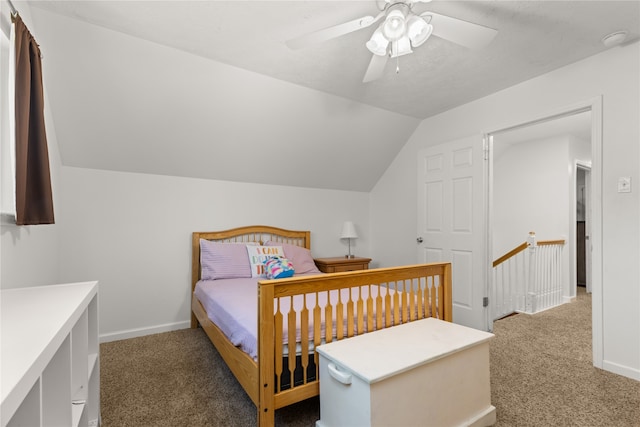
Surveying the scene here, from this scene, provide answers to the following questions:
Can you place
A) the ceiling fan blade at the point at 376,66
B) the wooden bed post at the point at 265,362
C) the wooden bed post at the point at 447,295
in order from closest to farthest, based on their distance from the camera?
the wooden bed post at the point at 265,362
the ceiling fan blade at the point at 376,66
the wooden bed post at the point at 447,295

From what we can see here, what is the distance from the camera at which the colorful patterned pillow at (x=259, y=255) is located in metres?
3.12

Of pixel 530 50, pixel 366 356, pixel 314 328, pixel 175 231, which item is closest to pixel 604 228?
pixel 530 50

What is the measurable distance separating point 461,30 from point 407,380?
Answer: 1.71 metres

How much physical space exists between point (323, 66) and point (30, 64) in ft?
6.09

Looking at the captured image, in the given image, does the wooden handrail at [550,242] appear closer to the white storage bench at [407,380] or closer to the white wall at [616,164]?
the white wall at [616,164]

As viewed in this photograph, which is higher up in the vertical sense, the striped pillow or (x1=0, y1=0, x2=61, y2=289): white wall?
(x1=0, y1=0, x2=61, y2=289): white wall

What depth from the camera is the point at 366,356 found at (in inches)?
58.1

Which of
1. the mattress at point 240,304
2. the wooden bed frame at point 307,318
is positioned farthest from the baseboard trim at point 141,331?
the wooden bed frame at point 307,318

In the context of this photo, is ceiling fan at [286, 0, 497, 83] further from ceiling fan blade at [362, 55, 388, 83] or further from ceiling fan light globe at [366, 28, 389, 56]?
ceiling fan blade at [362, 55, 388, 83]

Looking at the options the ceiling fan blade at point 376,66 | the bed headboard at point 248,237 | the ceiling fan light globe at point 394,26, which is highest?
the ceiling fan light globe at point 394,26

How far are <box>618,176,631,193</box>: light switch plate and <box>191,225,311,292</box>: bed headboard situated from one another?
293cm

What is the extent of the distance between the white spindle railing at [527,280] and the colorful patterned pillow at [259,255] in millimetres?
2729

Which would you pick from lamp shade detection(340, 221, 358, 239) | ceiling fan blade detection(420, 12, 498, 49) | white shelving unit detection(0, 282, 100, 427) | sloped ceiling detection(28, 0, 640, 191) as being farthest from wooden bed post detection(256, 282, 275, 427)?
lamp shade detection(340, 221, 358, 239)

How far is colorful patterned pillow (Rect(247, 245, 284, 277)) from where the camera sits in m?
3.12
